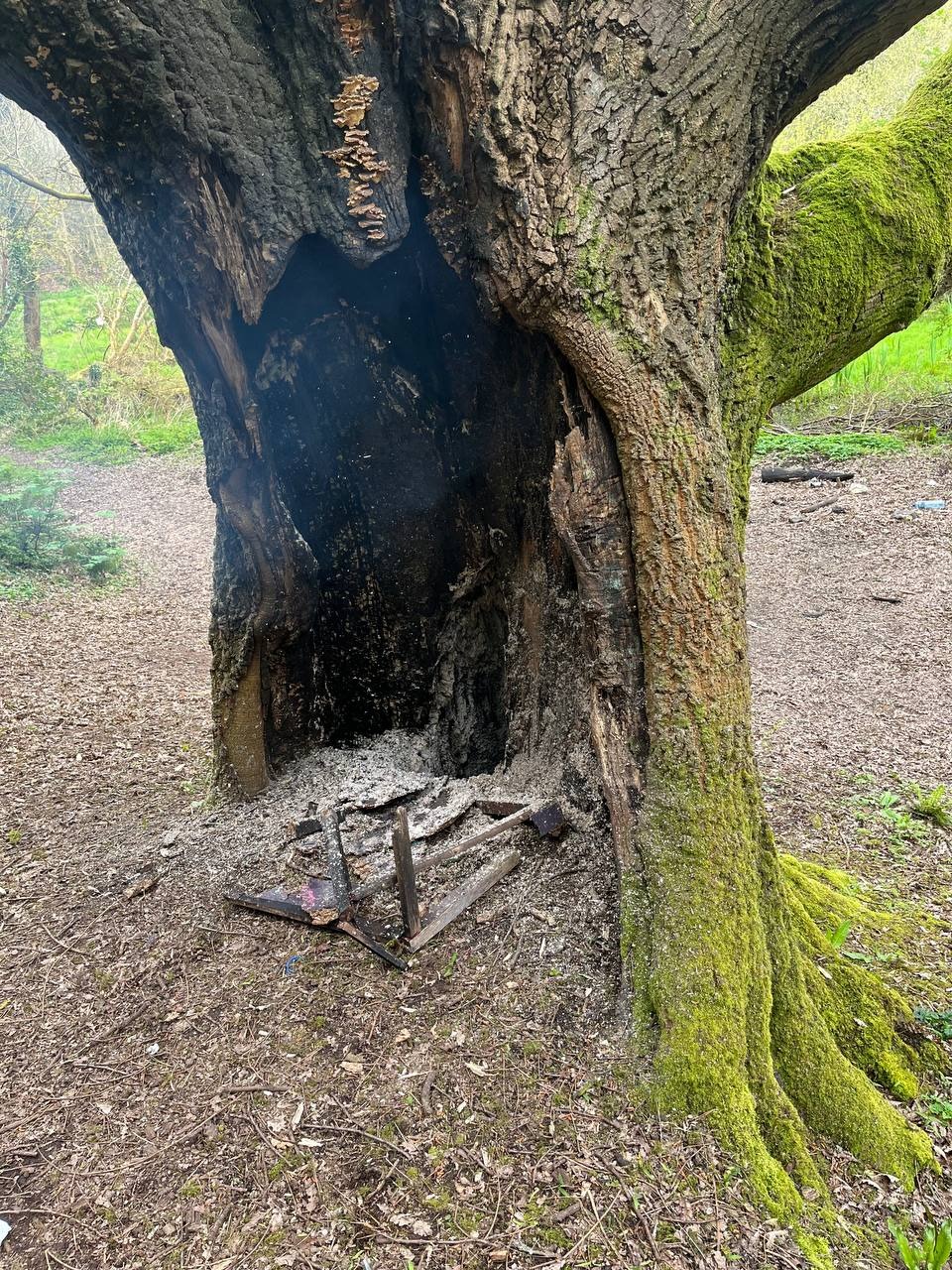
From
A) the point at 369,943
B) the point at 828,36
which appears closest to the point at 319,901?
the point at 369,943

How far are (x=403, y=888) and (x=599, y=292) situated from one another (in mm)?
1703

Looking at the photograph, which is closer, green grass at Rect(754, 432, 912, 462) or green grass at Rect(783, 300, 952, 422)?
green grass at Rect(754, 432, 912, 462)

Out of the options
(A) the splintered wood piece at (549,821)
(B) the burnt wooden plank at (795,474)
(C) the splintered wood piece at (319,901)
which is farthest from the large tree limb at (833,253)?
(B) the burnt wooden plank at (795,474)

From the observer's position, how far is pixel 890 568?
23.7ft

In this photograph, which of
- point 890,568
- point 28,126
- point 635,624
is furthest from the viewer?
point 28,126

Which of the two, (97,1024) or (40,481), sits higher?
(40,481)

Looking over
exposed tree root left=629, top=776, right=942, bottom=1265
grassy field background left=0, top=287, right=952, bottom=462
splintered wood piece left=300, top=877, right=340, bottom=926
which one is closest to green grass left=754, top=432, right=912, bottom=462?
grassy field background left=0, top=287, right=952, bottom=462

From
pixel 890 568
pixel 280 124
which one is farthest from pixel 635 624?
pixel 890 568

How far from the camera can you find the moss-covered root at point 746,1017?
6.11ft

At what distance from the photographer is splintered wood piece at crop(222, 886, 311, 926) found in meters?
2.37

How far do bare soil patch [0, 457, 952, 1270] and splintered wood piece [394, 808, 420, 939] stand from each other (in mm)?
119

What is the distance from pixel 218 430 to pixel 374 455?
537mm

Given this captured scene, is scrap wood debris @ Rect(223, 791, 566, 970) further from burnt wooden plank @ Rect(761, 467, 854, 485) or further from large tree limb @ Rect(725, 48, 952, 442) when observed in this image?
burnt wooden plank @ Rect(761, 467, 854, 485)

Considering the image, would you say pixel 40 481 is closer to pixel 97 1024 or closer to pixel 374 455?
pixel 374 455
